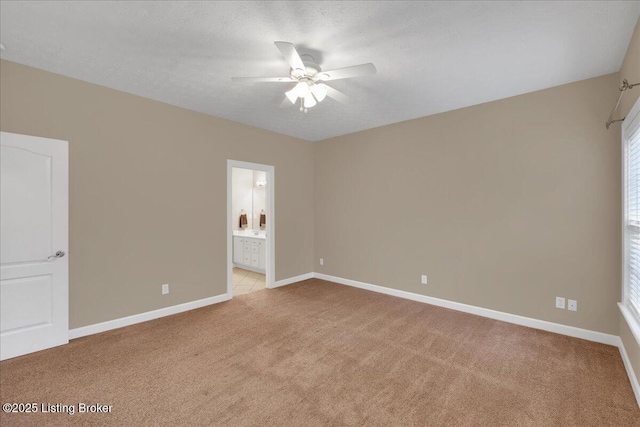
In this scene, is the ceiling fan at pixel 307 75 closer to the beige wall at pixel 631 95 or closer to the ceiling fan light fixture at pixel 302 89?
the ceiling fan light fixture at pixel 302 89

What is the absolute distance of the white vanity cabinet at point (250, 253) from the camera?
19.6 feet

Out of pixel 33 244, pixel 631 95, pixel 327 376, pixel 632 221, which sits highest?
pixel 631 95

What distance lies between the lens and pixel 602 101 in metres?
2.90

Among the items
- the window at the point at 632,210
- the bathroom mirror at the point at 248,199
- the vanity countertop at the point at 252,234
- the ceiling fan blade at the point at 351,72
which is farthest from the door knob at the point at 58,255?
the window at the point at 632,210

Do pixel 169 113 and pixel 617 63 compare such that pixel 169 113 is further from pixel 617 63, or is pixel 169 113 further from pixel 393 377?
pixel 617 63

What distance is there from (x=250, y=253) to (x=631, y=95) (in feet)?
19.9

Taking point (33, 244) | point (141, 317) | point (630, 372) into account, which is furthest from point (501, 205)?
point (33, 244)

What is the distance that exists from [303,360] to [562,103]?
389 centimetres

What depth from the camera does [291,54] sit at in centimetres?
204

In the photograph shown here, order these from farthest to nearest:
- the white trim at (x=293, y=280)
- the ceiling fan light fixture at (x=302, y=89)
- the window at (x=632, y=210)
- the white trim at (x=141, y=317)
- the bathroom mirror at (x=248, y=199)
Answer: the bathroom mirror at (x=248, y=199), the white trim at (x=293, y=280), the white trim at (x=141, y=317), the ceiling fan light fixture at (x=302, y=89), the window at (x=632, y=210)

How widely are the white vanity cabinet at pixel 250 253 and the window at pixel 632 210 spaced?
503 centimetres

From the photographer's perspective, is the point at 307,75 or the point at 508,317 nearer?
the point at 307,75

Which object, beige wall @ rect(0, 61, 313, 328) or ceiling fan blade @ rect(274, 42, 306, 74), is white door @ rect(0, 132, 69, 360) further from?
ceiling fan blade @ rect(274, 42, 306, 74)

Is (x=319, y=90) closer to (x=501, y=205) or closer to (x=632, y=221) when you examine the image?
(x=501, y=205)
